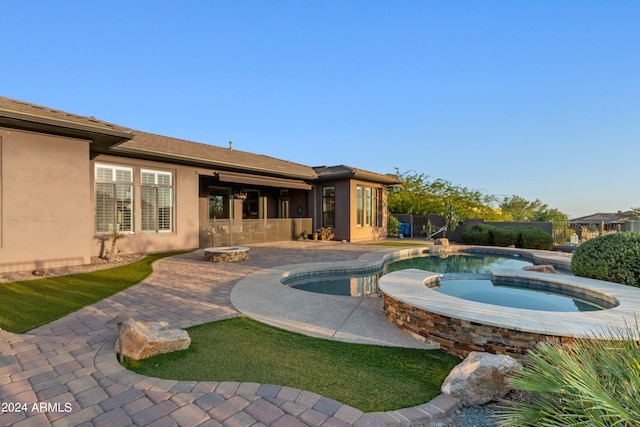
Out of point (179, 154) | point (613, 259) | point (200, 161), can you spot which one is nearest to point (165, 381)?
point (613, 259)

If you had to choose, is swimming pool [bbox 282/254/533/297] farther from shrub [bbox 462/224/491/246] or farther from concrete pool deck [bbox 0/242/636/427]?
shrub [bbox 462/224/491/246]

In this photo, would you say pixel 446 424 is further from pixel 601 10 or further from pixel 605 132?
pixel 605 132

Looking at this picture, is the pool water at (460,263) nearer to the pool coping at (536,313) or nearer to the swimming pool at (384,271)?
the swimming pool at (384,271)

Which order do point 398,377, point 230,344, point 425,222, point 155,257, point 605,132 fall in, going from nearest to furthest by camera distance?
point 398,377 → point 230,344 → point 155,257 → point 605,132 → point 425,222

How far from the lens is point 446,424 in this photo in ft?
7.95

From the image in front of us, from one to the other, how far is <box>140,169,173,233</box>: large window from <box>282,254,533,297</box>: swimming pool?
269 inches

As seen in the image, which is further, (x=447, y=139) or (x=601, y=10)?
(x=447, y=139)

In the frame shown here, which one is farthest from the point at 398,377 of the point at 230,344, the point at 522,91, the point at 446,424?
the point at 522,91

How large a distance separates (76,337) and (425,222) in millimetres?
20490

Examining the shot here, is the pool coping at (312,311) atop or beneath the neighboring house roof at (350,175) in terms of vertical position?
beneath

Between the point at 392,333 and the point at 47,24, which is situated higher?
the point at 47,24

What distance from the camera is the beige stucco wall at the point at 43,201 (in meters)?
7.39

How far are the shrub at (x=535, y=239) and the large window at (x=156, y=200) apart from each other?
16.9m

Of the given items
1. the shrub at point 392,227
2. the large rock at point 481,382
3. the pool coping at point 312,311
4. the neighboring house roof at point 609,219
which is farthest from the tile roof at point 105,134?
the neighboring house roof at point 609,219
